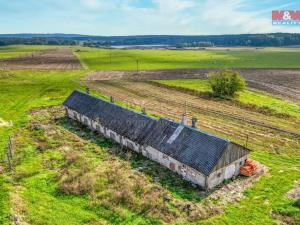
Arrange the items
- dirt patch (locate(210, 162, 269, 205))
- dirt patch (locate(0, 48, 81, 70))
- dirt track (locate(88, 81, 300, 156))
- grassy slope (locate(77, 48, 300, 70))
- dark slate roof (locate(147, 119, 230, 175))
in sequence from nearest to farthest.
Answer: dirt patch (locate(210, 162, 269, 205)) < dark slate roof (locate(147, 119, 230, 175)) < dirt track (locate(88, 81, 300, 156)) < dirt patch (locate(0, 48, 81, 70)) < grassy slope (locate(77, 48, 300, 70))

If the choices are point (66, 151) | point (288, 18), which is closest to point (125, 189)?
point (66, 151)

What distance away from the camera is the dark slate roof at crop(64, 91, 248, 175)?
86.1 feet

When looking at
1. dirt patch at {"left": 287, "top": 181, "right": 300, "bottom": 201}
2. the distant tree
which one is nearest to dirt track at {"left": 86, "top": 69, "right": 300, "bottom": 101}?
the distant tree

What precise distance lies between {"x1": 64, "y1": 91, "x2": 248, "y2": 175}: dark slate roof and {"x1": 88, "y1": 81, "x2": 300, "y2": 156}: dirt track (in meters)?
12.1

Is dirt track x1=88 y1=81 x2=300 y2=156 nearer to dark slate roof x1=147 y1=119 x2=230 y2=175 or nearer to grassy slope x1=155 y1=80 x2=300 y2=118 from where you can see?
grassy slope x1=155 y1=80 x2=300 y2=118

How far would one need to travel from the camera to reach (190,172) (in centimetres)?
2675

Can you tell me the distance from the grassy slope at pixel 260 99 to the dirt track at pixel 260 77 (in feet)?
18.8

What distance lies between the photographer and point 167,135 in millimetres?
30312

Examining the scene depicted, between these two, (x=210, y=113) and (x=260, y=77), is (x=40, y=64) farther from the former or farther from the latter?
(x=210, y=113)

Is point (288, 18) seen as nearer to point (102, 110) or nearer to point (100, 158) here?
point (102, 110)

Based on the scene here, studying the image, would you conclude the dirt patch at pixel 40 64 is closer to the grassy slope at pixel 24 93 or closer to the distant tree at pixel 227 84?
the grassy slope at pixel 24 93

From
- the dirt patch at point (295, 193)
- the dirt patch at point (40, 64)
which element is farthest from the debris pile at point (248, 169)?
the dirt patch at point (40, 64)

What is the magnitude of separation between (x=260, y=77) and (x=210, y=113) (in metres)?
46.2

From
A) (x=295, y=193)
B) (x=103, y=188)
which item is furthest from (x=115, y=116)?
(x=295, y=193)
